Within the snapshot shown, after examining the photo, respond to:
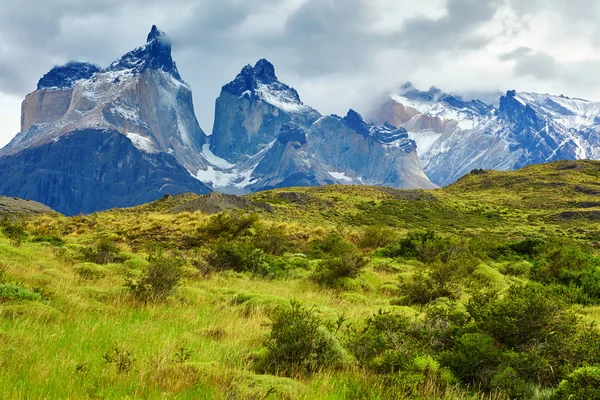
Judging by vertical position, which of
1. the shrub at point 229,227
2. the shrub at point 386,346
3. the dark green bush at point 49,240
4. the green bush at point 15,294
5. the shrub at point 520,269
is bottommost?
the shrub at point 520,269

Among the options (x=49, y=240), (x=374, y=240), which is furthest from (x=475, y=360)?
(x=374, y=240)

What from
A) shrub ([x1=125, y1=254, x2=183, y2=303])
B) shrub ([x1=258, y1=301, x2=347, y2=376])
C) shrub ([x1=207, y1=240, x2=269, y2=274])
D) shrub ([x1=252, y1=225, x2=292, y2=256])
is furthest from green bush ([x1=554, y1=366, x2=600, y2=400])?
shrub ([x1=252, y1=225, x2=292, y2=256])

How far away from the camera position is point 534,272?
1802cm

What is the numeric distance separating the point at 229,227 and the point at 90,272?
14.7 meters

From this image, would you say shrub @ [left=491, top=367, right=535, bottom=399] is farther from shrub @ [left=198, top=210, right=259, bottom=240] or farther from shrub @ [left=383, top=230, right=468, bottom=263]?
shrub @ [left=198, top=210, right=259, bottom=240]

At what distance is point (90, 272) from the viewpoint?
13.4 m

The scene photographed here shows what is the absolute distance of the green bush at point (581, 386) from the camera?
511cm

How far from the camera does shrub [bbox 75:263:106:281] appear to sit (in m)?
12.9

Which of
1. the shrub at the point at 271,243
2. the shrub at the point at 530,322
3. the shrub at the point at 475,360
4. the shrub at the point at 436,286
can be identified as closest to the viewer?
the shrub at the point at 475,360

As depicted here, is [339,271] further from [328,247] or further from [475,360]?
[475,360]

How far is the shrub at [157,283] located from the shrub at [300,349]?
458 cm

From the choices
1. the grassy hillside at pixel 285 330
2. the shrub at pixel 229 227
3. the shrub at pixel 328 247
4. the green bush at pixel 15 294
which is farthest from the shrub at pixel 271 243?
the green bush at pixel 15 294

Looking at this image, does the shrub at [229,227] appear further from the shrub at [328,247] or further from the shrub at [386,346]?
the shrub at [386,346]

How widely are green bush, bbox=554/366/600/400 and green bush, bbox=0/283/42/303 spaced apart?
29.4 feet
